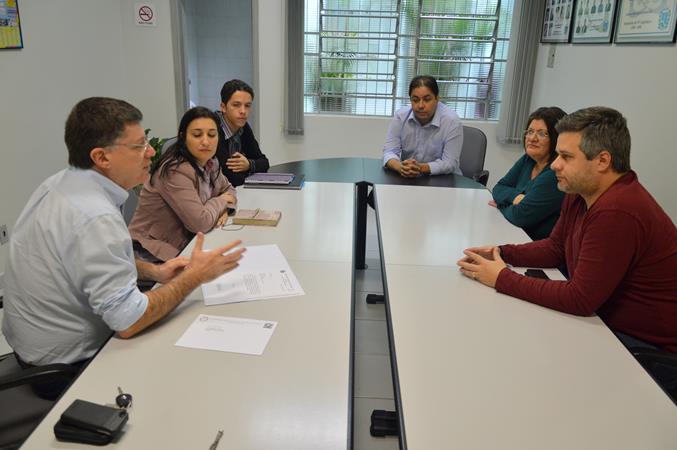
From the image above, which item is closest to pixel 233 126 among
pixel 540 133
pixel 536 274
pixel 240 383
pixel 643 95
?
pixel 540 133

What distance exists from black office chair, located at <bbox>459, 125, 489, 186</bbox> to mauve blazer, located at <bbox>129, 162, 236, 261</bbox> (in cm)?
220

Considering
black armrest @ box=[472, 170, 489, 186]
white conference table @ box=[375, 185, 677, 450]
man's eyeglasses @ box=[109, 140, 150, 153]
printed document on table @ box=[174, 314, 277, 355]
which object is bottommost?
black armrest @ box=[472, 170, 489, 186]

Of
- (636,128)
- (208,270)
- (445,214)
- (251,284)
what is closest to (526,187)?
(445,214)

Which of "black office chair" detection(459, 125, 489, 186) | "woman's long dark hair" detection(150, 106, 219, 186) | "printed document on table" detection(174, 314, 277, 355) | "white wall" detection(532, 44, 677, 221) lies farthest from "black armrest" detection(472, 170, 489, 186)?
"printed document on table" detection(174, 314, 277, 355)

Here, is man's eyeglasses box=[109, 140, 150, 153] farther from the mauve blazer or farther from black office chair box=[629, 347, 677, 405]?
black office chair box=[629, 347, 677, 405]

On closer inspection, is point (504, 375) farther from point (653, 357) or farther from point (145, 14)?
point (145, 14)

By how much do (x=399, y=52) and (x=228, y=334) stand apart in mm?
4002

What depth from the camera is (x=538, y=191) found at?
227 cm

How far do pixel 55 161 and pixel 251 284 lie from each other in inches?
103

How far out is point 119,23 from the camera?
4406mm

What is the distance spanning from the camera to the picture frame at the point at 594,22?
3.18 meters

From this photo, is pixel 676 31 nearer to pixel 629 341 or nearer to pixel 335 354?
pixel 629 341

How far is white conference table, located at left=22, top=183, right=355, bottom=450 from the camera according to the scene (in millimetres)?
987

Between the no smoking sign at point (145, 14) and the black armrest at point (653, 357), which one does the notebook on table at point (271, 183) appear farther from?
the no smoking sign at point (145, 14)
